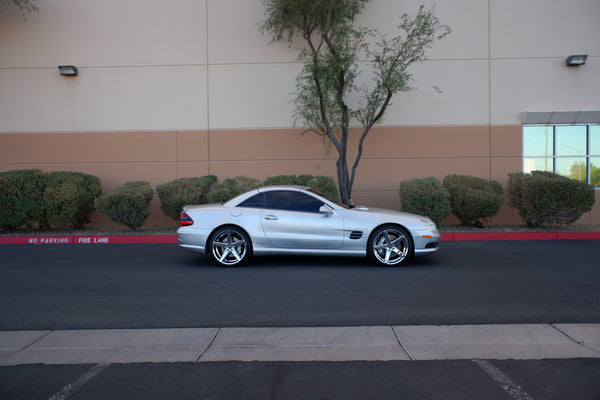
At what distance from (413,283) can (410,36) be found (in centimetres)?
782

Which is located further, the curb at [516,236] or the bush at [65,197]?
the bush at [65,197]

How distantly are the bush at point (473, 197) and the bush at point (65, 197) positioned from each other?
33.1 ft

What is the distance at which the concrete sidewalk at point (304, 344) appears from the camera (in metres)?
4.41

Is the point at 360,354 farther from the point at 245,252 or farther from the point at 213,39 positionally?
the point at 213,39

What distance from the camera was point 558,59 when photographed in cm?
1435

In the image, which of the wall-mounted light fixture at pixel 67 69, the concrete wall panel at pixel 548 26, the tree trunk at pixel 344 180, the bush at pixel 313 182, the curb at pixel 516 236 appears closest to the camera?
the curb at pixel 516 236

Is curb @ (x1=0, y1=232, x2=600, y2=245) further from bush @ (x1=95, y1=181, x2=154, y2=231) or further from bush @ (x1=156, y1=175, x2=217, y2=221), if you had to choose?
bush @ (x1=156, y1=175, x2=217, y2=221)

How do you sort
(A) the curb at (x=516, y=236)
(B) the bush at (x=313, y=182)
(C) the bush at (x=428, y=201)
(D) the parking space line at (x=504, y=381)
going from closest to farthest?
(D) the parking space line at (x=504, y=381), (A) the curb at (x=516, y=236), (C) the bush at (x=428, y=201), (B) the bush at (x=313, y=182)

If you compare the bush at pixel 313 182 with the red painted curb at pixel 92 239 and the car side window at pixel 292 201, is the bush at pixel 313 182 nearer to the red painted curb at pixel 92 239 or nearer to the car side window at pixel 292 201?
the red painted curb at pixel 92 239

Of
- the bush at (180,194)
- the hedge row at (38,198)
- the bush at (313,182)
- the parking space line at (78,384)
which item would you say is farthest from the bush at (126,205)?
the parking space line at (78,384)

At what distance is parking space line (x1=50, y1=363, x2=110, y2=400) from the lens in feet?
11.9

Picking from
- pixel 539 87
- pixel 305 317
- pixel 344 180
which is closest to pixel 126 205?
pixel 344 180

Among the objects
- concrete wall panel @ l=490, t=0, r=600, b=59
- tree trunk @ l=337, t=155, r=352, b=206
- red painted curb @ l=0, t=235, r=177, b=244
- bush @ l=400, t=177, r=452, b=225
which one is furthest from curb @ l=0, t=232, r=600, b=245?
concrete wall panel @ l=490, t=0, r=600, b=59

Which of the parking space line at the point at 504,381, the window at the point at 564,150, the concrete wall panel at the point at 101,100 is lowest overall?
the parking space line at the point at 504,381
